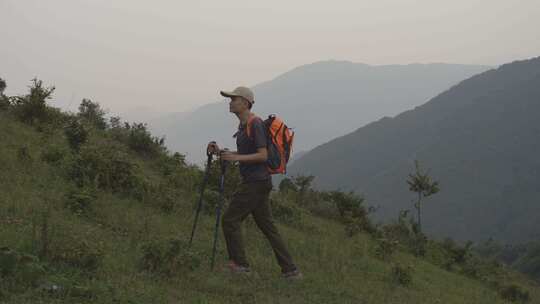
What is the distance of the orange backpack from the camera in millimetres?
6648

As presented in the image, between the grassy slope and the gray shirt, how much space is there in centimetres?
142

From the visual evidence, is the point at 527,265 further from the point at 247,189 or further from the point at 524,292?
the point at 247,189

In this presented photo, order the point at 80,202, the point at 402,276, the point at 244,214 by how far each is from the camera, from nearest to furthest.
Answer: the point at 244,214, the point at 80,202, the point at 402,276

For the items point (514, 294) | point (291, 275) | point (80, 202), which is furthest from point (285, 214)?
point (80, 202)

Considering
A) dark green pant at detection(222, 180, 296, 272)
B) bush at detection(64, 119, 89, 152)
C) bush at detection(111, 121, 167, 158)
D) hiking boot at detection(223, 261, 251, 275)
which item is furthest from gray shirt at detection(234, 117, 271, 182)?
bush at detection(111, 121, 167, 158)

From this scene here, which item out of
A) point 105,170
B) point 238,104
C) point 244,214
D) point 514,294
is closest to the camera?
point 238,104

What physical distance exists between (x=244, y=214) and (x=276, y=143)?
3.53 feet

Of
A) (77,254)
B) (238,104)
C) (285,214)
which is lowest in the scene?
(77,254)

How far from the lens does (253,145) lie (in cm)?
668

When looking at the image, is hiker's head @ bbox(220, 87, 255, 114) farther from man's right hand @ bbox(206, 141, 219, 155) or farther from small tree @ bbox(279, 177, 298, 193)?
small tree @ bbox(279, 177, 298, 193)

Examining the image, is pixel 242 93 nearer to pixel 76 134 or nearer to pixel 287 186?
pixel 76 134

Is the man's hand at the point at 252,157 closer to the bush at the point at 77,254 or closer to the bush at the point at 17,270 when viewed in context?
the bush at the point at 77,254

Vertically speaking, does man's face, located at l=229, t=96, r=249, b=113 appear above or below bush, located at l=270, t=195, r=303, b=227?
above

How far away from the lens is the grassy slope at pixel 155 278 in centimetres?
529
